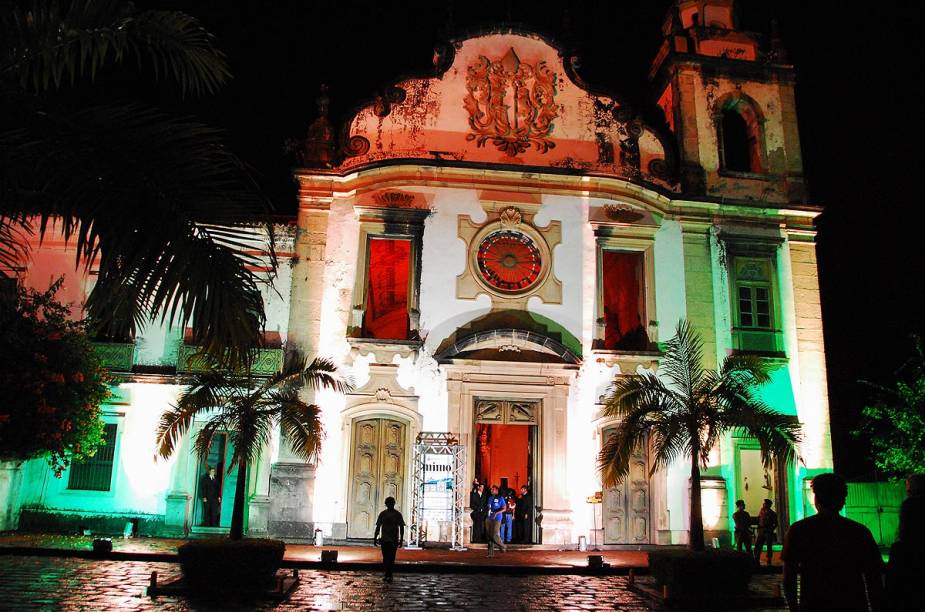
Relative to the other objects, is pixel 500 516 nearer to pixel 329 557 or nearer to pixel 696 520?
pixel 329 557

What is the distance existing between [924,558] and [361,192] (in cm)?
1609

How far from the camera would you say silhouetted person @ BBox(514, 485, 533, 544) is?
18391 mm

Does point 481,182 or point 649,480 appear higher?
point 481,182

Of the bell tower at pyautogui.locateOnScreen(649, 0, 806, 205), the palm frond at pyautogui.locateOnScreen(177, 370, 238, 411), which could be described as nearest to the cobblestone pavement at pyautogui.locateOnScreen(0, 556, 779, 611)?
the palm frond at pyautogui.locateOnScreen(177, 370, 238, 411)

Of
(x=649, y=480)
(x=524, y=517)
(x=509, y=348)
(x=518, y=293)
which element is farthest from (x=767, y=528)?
(x=518, y=293)

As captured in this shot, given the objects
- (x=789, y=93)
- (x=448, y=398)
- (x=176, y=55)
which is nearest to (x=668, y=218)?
(x=789, y=93)

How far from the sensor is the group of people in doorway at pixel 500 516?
16438 mm

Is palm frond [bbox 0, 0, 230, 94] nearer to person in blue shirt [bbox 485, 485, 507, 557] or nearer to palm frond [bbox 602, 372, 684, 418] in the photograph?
palm frond [bbox 602, 372, 684, 418]

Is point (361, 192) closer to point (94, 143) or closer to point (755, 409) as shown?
point (755, 409)

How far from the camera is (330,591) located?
35.9 feet

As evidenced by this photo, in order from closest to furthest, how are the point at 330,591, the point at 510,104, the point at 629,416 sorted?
the point at 330,591 → the point at 629,416 → the point at 510,104

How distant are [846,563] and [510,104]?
1713 cm

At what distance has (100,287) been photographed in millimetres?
4879

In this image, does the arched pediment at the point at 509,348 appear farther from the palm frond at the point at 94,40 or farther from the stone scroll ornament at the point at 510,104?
the palm frond at the point at 94,40
